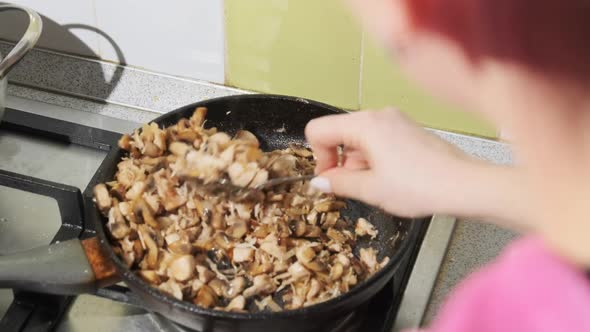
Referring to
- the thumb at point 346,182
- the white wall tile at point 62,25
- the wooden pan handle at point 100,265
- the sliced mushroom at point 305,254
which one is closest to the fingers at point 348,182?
the thumb at point 346,182

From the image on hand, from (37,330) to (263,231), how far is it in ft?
0.86

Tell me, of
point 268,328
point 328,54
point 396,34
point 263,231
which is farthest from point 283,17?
point 396,34

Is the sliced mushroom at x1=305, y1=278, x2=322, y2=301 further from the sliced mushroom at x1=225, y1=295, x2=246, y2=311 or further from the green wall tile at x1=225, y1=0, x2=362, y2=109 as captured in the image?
the green wall tile at x1=225, y1=0, x2=362, y2=109

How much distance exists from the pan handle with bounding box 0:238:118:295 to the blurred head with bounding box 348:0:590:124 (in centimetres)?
55

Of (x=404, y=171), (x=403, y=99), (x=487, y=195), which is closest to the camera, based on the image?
(x=487, y=195)

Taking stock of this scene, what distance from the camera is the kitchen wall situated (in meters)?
1.00

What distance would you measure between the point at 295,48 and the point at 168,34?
186 millimetres

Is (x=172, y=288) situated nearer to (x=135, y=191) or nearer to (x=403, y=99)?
(x=135, y=191)

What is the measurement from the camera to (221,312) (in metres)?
0.73

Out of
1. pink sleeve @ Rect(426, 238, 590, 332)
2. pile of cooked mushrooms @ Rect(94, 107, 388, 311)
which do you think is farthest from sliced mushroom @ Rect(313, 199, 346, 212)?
pink sleeve @ Rect(426, 238, 590, 332)

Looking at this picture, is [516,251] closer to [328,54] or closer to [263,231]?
[263,231]

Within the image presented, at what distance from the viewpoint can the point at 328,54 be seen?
1.02m

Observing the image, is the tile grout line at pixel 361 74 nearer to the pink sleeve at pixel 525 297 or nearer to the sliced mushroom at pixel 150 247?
the sliced mushroom at pixel 150 247

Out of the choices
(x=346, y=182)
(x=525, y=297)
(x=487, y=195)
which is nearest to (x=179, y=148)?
(x=346, y=182)
